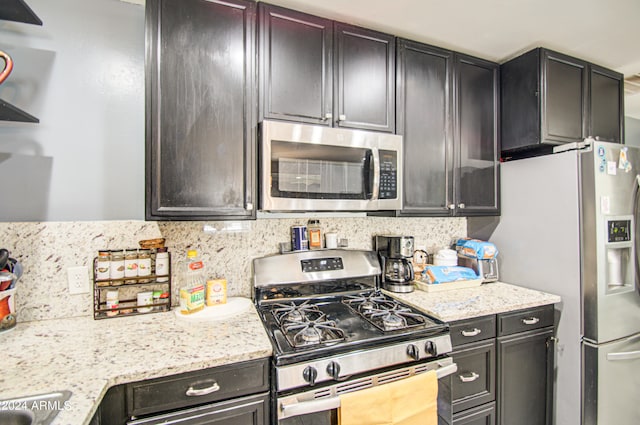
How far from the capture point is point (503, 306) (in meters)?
1.60

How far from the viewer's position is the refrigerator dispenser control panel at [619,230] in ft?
5.37

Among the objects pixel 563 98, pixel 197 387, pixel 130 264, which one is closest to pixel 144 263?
pixel 130 264

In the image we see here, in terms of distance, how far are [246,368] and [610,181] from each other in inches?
85.5

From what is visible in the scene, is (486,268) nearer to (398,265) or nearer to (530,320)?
(530,320)

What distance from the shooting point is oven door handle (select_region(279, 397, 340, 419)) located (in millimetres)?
1046

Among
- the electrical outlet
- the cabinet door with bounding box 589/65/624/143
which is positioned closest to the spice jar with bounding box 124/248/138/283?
the electrical outlet

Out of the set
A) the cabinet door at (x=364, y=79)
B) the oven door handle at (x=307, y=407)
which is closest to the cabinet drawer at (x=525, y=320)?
the oven door handle at (x=307, y=407)

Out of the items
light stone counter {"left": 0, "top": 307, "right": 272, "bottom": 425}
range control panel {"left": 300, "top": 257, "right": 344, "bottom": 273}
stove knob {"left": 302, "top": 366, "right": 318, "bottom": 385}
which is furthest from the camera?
range control panel {"left": 300, "top": 257, "right": 344, "bottom": 273}

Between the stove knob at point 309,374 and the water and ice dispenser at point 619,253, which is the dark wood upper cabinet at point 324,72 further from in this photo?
the water and ice dispenser at point 619,253

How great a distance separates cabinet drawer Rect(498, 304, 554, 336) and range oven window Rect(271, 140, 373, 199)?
3.41 feet

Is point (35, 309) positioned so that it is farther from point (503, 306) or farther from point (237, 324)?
point (503, 306)

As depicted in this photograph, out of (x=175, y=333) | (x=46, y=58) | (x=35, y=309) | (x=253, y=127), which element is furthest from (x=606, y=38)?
(x=35, y=309)

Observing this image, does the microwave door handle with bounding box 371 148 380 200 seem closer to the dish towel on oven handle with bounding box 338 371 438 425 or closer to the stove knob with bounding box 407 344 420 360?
the stove knob with bounding box 407 344 420 360

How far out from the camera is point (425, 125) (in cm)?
184
